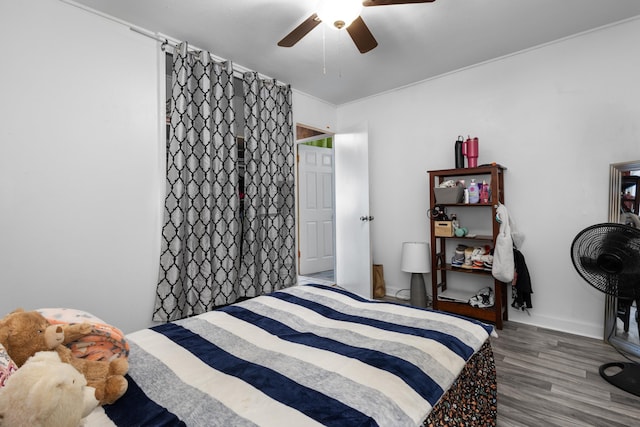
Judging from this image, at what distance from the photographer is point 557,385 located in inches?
74.9

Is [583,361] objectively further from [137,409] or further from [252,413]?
[137,409]

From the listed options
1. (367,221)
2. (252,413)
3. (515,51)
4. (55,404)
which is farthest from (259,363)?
(515,51)

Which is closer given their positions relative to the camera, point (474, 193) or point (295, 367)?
point (295, 367)

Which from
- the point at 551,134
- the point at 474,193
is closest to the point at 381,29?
the point at 474,193

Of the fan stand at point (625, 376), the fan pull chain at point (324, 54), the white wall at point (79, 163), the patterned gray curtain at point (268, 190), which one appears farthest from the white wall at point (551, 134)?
the white wall at point (79, 163)

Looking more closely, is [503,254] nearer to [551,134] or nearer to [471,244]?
[471,244]

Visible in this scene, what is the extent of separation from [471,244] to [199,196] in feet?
8.98

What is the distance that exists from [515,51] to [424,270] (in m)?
2.27

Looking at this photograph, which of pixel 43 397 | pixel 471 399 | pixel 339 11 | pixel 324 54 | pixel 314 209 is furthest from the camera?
pixel 314 209

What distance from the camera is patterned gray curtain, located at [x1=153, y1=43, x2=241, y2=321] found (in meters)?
2.58

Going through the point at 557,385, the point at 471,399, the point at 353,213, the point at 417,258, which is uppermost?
the point at 353,213

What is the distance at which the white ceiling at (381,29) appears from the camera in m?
2.22

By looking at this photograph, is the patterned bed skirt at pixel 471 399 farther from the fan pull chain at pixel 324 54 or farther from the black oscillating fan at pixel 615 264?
the fan pull chain at pixel 324 54

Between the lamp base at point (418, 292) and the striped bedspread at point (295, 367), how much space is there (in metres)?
1.83
